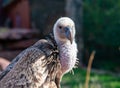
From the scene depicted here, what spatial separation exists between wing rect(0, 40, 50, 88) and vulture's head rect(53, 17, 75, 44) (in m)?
0.17

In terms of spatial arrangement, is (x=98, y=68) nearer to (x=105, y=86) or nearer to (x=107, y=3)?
(x=107, y=3)

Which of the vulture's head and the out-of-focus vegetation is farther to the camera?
the out-of-focus vegetation

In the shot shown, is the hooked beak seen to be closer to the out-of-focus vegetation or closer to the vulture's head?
the vulture's head

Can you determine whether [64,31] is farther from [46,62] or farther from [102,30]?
[102,30]

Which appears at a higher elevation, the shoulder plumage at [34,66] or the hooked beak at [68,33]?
the hooked beak at [68,33]

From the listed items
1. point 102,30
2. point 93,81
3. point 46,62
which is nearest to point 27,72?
point 46,62

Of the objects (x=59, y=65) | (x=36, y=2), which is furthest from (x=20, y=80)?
(x=36, y=2)

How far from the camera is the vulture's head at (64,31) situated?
323 cm

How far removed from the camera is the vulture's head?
10.6 ft

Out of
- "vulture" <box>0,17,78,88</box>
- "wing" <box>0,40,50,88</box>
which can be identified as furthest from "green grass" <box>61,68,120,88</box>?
"wing" <box>0,40,50,88</box>

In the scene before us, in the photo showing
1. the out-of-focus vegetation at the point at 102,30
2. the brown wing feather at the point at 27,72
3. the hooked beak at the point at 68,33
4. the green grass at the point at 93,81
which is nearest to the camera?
the brown wing feather at the point at 27,72

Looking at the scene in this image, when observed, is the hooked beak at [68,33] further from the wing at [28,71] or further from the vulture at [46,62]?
the wing at [28,71]

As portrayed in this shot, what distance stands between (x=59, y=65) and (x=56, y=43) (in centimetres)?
16

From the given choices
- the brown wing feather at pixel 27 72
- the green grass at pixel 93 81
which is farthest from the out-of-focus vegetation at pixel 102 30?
the brown wing feather at pixel 27 72
